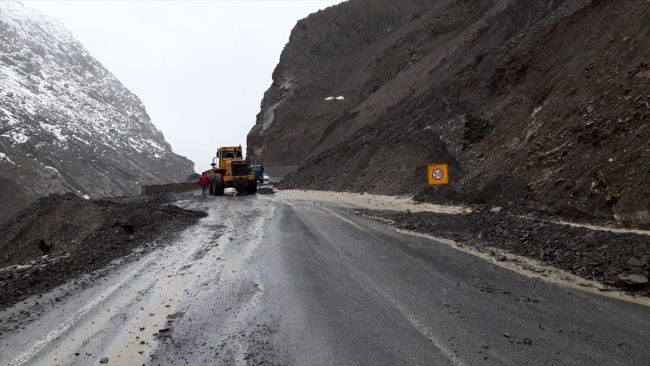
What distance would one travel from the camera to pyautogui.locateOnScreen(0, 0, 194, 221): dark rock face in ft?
309

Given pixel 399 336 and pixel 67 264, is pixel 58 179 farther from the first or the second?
pixel 399 336

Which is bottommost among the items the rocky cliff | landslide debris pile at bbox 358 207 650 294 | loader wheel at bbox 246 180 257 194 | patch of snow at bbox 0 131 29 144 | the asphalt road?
the asphalt road

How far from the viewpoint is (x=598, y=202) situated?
11750mm

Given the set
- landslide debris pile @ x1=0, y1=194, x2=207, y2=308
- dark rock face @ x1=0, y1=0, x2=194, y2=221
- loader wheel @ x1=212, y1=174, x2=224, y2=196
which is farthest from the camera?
dark rock face @ x1=0, y1=0, x2=194, y2=221

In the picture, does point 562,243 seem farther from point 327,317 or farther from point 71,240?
point 71,240

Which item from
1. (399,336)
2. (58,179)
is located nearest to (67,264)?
(399,336)

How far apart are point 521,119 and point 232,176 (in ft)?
57.4

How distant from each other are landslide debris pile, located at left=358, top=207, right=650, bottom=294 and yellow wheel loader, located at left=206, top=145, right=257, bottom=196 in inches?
724

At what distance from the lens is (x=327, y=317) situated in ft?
19.0

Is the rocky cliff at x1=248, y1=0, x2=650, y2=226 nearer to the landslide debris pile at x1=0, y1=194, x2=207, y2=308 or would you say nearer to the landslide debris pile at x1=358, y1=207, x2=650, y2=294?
the landslide debris pile at x1=358, y1=207, x2=650, y2=294

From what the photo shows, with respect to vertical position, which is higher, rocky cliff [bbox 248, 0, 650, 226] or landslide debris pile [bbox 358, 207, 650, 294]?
rocky cliff [bbox 248, 0, 650, 226]

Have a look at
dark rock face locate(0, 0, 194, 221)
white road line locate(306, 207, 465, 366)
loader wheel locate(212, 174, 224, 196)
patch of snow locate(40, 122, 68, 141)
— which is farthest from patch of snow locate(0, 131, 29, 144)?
white road line locate(306, 207, 465, 366)

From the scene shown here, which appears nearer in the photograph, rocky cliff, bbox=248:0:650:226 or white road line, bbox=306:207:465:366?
white road line, bbox=306:207:465:366

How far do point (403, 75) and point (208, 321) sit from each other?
4738cm
